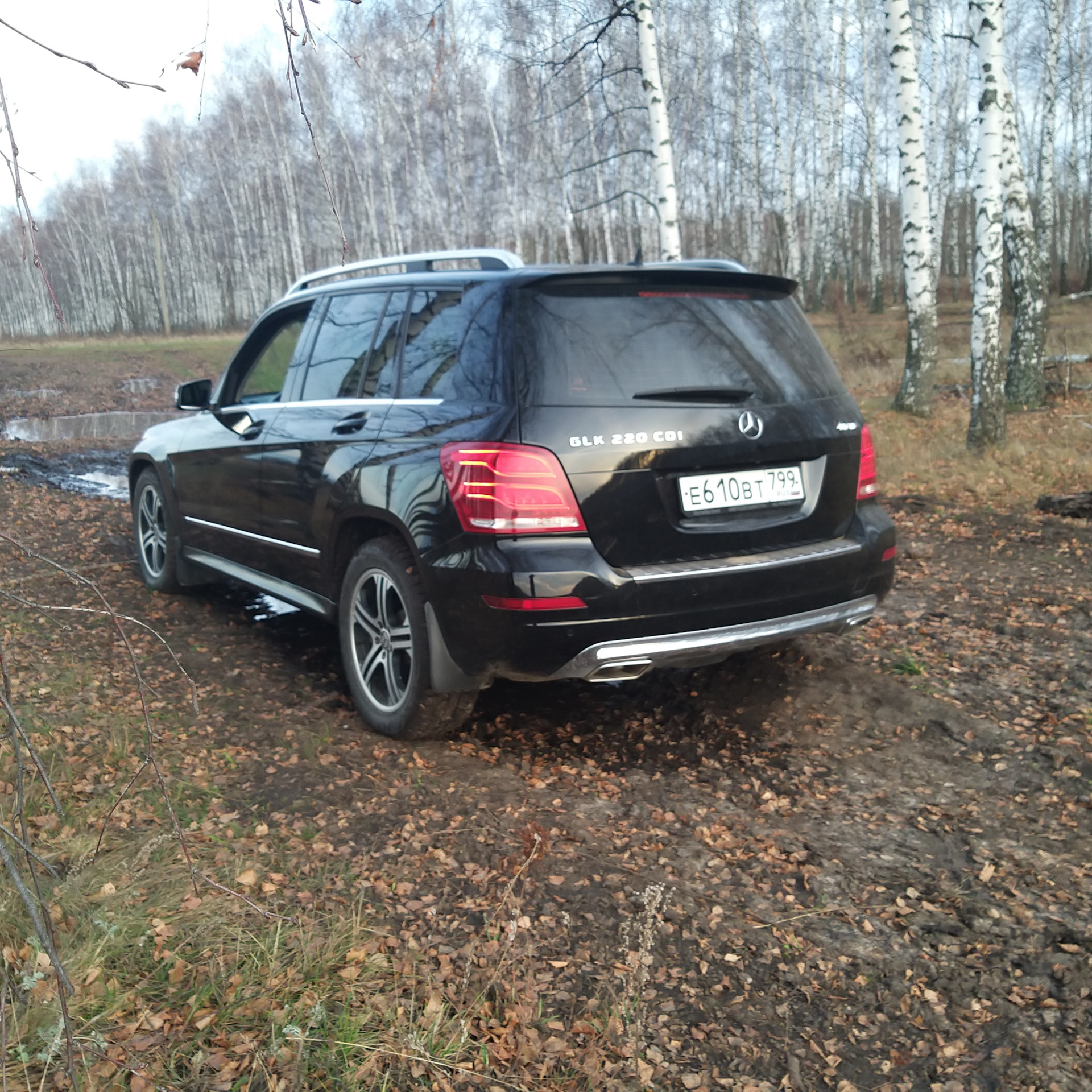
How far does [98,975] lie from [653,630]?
1908mm

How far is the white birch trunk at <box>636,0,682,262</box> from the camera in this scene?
12.7 metres

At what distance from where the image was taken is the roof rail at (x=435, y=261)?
3873 millimetres

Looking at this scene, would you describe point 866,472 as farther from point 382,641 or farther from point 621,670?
point 382,641

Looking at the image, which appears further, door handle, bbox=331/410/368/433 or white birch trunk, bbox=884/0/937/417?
white birch trunk, bbox=884/0/937/417

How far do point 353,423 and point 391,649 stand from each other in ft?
3.17

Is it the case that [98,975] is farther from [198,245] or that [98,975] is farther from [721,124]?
[198,245]

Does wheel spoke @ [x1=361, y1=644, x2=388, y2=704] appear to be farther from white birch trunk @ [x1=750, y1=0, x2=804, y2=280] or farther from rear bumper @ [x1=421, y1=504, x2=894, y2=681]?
white birch trunk @ [x1=750, y1=0, x2=804, y2=280]

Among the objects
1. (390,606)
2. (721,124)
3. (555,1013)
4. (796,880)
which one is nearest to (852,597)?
(796,880)

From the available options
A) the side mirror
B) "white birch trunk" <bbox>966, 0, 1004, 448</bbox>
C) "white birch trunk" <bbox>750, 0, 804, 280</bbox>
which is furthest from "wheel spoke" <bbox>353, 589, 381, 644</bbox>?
"white birch trunk" <bbox>750, 0, 804, 280</bbox>

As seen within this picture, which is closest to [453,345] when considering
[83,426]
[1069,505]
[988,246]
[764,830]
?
[764,830]

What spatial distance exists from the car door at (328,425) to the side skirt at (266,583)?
63 mm

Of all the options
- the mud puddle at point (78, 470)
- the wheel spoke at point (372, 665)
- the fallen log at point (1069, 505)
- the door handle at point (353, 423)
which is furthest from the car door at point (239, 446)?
the fallen log at point (1069, 505)

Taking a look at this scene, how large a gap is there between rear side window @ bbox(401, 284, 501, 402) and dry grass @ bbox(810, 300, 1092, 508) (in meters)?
5.63

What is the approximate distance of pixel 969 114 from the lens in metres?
35.8
